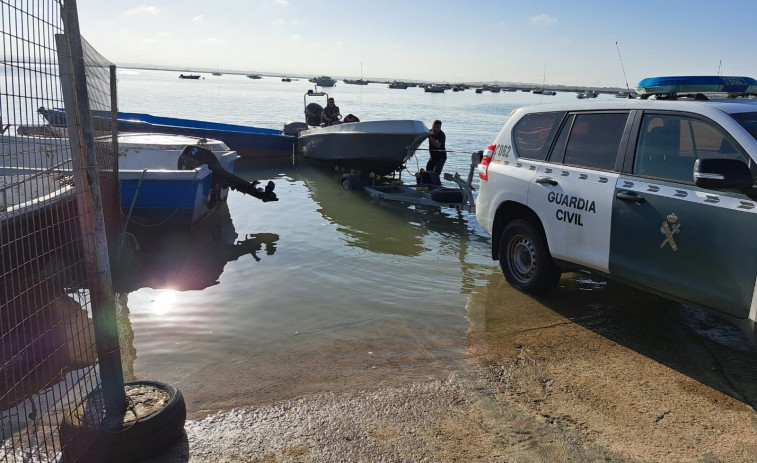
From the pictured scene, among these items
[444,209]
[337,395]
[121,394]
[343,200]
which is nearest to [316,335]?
[337,395]

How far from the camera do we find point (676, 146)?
183 inches

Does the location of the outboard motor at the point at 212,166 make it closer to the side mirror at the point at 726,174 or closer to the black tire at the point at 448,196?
the black tire at the point at 448,196

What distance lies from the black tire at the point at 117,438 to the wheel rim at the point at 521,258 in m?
4.03

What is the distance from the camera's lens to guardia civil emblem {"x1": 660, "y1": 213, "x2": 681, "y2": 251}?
441 cm

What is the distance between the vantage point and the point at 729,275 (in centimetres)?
404

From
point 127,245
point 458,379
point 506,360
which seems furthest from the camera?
point 127,245

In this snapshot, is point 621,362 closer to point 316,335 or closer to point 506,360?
point 506,360

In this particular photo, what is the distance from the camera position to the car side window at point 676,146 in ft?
14.3

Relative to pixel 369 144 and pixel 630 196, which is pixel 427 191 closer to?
pixel 369 144

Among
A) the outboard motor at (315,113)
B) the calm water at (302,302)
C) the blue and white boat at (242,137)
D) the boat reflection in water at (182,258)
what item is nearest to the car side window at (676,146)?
the calm water at (302,302)

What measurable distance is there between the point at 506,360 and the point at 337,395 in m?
1.48

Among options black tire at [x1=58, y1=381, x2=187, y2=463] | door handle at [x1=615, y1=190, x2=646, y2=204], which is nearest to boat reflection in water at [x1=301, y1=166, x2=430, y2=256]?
door handle at [x1=615, y1=190, x2=646, y2=204]

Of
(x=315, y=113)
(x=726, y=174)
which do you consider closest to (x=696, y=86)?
(x=726, y=174)

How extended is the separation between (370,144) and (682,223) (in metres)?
11.4
